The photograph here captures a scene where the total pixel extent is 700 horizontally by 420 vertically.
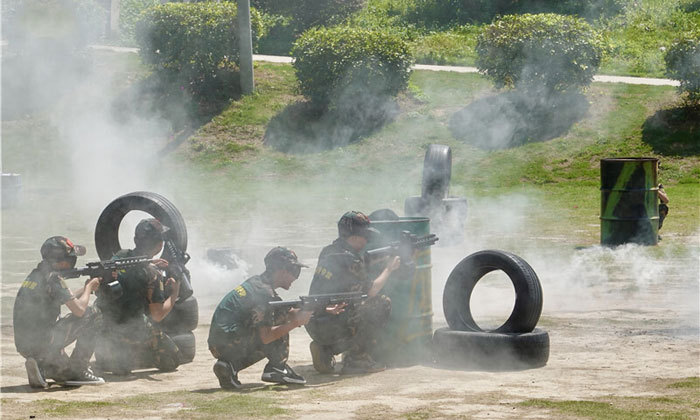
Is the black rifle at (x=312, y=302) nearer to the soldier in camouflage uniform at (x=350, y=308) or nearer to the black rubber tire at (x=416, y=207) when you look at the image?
the soldier in camouflage uniform at (x=350, y=308)

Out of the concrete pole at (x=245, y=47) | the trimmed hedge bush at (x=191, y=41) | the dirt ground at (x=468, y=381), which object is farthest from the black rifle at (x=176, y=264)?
the trimmed hedge bush at (x=191, y=41)

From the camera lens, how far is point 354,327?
877 cm

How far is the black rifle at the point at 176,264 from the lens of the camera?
A: 9148mm

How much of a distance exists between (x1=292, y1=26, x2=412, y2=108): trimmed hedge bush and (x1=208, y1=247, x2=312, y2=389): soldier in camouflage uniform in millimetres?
20209

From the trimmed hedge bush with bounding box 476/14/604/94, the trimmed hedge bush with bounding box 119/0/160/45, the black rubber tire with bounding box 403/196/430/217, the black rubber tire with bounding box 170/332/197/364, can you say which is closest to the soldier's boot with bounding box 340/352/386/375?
the black rubber tire with bounding box 170/332/197/364

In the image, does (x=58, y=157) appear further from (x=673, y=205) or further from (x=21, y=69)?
(x=673, y=205)

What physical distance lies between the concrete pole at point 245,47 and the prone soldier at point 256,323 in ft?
69.9

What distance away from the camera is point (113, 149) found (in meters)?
28.4

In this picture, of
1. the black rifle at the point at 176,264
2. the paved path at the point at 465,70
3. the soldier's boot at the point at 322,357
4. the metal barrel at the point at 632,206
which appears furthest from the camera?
the paved path at the point at 465,70

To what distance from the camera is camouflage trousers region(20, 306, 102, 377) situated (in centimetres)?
817

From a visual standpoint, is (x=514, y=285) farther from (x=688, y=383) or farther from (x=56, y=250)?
(x=56, y=250)

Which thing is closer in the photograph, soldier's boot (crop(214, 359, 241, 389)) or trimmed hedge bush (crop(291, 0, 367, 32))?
soldier's boot (crop(214, 359, 241, 389))

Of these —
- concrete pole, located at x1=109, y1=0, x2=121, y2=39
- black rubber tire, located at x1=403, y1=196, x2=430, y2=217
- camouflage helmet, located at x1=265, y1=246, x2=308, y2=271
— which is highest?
concrete pole, located at x1=109, y1=0, x2=121, y2=39

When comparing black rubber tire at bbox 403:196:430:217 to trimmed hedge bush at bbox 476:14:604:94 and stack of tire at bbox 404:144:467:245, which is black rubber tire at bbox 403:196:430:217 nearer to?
stack of tire at bbox 404:144:467:245
